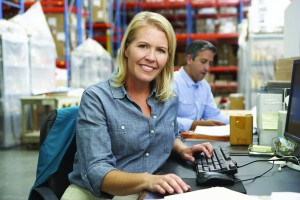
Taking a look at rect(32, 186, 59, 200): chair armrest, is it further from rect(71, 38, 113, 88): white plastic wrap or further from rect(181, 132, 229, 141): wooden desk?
rect(71, 38, 113, 88): white plastic wrap

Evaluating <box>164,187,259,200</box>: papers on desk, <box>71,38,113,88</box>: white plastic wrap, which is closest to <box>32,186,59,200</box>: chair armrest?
<box>164,187,259,200</box>: papers on desk

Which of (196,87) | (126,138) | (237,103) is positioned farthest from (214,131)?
(237,103)

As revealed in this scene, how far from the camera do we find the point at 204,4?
8.43 m

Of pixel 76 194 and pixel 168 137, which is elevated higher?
pixel 168 137

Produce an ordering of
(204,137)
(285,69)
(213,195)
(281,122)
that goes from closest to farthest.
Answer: (213,195)
(281,122)
(204,137)
(285,69)

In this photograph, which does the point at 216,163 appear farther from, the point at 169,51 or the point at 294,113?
the point at 169,51

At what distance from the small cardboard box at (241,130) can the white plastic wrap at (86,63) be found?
5.32m

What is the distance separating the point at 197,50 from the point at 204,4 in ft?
19.0

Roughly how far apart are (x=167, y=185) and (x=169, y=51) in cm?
66

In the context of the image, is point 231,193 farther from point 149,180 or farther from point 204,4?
point 204,4

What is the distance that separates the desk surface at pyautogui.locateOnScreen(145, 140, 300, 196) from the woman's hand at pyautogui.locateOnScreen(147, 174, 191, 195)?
20 cm

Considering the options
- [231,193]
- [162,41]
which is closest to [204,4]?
[162,41]

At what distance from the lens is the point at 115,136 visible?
1.32 meters

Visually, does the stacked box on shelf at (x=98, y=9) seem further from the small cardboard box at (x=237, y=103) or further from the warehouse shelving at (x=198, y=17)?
the small cardboard box at (x=237, y=103)
